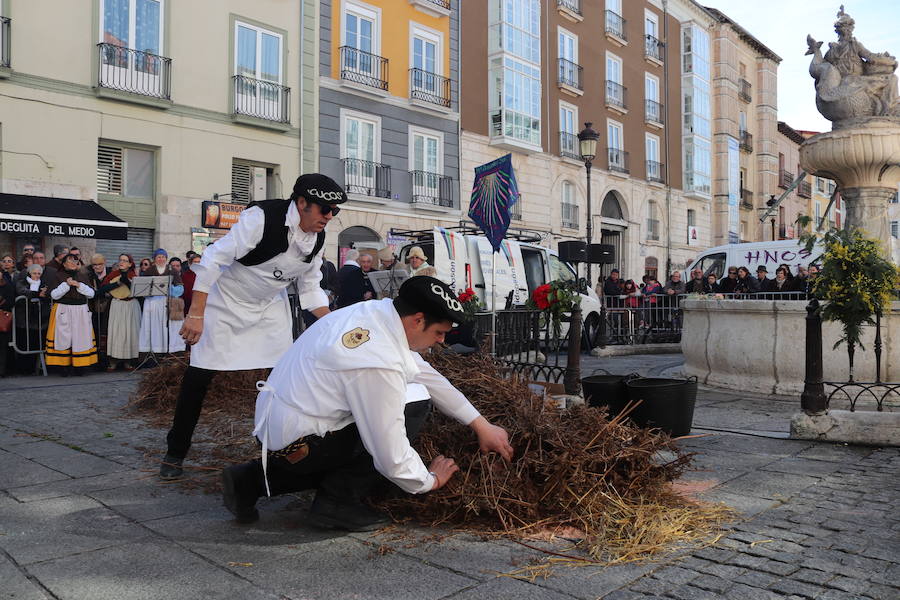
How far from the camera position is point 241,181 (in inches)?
759

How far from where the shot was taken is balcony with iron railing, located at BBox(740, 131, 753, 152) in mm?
42838

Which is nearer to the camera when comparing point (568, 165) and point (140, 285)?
point (140, 285)

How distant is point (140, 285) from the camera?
36.1 feet

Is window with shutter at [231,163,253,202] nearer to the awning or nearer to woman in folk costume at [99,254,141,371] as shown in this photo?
the awning

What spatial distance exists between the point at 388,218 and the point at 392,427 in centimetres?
1934

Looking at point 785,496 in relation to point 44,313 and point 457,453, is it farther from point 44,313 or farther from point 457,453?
point 44,313

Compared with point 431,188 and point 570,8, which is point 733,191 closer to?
point 570,8

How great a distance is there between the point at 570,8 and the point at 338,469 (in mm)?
29028

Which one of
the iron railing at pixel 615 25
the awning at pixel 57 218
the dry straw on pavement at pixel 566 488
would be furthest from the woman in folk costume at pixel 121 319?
the iron railing at pixel 615 25

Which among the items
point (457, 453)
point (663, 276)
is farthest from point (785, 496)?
point (663, 276)

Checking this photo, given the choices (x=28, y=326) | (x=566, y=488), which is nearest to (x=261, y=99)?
(x=28, y=326)

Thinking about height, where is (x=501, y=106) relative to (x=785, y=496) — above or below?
above

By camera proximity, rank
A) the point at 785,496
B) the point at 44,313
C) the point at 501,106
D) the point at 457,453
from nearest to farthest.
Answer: the point at 457,453 < the point at 785,496 < the point at 44,313 < the point at 501,106

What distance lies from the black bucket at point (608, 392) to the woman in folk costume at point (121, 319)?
773 cm
